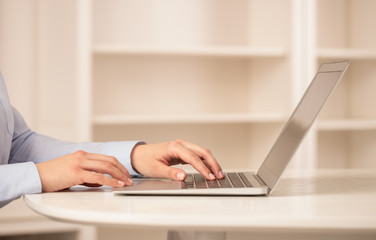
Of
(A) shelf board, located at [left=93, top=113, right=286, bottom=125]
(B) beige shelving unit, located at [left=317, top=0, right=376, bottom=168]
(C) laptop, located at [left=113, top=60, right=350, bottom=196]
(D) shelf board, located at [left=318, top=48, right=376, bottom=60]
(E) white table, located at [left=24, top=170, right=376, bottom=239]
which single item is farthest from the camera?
(B) beige shelving unit, located at [left=317, top=0, right=376, bottom=168]

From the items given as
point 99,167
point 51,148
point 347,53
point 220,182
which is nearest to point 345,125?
point 347,53

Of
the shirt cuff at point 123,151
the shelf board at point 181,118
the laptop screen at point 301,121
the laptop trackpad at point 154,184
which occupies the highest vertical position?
the laptop screen at point 301,121

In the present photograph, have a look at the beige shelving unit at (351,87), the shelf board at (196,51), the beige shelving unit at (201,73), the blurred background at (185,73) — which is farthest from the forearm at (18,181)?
the beige shelving unit at (351,87)

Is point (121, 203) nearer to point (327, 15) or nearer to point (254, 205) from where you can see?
point (254, 205)

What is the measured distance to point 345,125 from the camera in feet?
9.11

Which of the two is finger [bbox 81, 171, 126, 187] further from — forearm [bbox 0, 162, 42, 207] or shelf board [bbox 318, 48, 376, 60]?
shelf board [bbox 318, 48, 376, 60]

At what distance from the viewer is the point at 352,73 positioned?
122 inches

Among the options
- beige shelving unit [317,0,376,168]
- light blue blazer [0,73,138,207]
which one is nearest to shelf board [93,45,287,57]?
beige shelving unit [317,0,376,168]

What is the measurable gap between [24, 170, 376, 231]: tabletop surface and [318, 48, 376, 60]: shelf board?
1.76 metres

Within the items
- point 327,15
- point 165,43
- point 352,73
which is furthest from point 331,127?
point 165,43

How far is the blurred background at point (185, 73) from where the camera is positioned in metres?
2.58

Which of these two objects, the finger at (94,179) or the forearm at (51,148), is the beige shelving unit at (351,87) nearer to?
the forearm at (51,148)

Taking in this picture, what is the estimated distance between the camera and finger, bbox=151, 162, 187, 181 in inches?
42.6

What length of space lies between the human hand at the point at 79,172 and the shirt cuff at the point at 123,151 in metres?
0.18
